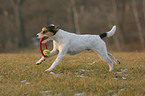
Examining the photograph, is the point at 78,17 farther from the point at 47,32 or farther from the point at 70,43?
the point at 47,32

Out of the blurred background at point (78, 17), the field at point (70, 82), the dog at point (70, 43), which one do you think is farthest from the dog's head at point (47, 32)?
the blurred background at point (78, 17)

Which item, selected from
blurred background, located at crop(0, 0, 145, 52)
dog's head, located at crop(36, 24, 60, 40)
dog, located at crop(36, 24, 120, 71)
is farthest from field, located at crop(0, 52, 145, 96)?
blurred background, located at crop(0, 0, 145, 52)

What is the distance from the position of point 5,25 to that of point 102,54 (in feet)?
68.8

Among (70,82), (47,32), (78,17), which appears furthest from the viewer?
(78,17)

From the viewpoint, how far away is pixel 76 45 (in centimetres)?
487

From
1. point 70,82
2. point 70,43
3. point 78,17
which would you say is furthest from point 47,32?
point 78,17

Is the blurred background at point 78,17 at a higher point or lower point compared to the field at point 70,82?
higher

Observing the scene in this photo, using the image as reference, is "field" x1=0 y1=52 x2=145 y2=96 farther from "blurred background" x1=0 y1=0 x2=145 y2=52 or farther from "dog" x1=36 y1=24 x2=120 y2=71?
"blurred background" x1=0 y1=0 x2=145 y2=52

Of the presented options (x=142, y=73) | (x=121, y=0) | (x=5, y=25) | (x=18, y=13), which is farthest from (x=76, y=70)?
Result: (x=5, y=25)

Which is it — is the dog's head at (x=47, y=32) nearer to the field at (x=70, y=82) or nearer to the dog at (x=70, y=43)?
the dog at (x=70, y=43)

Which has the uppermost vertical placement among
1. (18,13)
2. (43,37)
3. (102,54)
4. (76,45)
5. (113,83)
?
(18,13)

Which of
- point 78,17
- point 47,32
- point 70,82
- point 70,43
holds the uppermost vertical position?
point 78,17

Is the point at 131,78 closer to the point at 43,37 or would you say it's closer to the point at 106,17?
the point at 43,37

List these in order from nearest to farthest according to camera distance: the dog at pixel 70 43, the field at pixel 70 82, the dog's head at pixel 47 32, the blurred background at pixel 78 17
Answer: the field at pixel 70 82 < the dog's head at pixel 47 32 < the dog at pixel 70 43 < the blurred background at pixel 78 17
